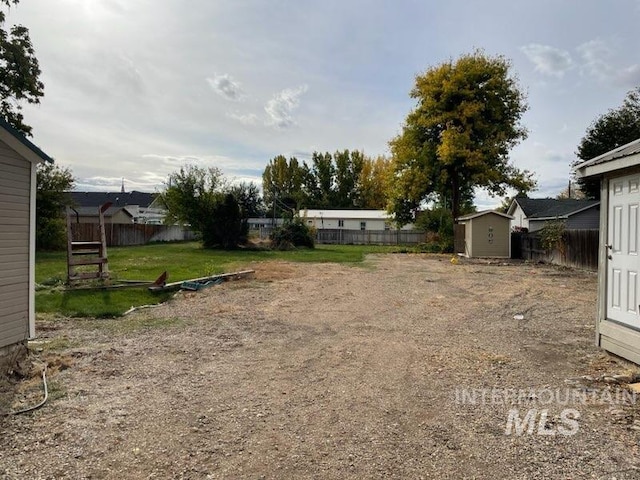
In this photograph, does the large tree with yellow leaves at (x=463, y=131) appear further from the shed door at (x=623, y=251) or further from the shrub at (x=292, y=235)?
the shed door at (x=623, y=251)

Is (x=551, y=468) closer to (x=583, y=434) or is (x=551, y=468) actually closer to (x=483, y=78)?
(x=583, y=434)

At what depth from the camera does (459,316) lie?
7.72 meters

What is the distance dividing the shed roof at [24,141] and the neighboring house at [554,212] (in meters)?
23.6

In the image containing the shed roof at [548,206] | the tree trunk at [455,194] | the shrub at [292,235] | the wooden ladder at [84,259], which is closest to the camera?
the wooden ladder at [84,259]

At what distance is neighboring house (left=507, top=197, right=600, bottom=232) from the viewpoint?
25547 mm

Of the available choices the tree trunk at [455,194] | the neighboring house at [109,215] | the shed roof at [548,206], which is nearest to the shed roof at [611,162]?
the tree trunk at [455,194]

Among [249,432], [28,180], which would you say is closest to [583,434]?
[249,432]

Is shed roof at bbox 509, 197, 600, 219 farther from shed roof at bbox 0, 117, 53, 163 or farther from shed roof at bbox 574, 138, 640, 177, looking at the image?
shed roof at bbox 0, 117, 53, 163

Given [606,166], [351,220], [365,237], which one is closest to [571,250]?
[606,166]

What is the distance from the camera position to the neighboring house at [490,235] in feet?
75.3

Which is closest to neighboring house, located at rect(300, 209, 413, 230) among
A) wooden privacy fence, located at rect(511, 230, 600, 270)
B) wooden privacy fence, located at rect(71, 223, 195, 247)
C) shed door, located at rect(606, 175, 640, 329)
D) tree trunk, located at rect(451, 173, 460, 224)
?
wooden privacy fence, located at rect(71, 223, 195, 247)

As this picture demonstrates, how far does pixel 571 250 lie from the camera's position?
56.8ft

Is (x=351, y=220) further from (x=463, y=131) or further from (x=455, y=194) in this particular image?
(x=463, y=131)

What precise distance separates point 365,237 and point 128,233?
20938 mm
